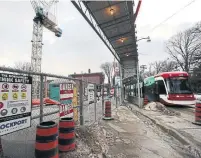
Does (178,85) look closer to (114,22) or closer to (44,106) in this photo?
(114,22)

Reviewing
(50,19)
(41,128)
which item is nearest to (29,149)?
(41,128)

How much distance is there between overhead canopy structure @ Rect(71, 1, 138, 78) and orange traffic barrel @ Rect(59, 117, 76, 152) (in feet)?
22.6

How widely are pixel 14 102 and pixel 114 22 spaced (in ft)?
41.8

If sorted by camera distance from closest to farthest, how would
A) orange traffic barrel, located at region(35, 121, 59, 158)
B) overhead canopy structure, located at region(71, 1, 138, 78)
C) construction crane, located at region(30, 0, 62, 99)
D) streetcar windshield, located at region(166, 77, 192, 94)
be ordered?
1. orange traffic barrel, located at region(35, 121, 59, 158)
2. overhead canopy structure, located at region(71, 1, 138, 78)
3. streetcar windshield, located at region(166, 77, 192, 94)
4. construction crane, located at region(30, 0, 62, 99)

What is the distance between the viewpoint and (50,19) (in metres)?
63.5

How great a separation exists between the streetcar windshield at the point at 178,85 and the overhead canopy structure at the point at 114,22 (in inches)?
204

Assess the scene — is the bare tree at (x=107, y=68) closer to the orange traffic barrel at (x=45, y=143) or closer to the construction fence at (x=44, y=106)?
the construction fence at (x=44, y=106)

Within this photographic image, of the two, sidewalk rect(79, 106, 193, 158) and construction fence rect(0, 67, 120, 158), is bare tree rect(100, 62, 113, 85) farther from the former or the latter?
sidewalk rect(79, 106, 193, 158)

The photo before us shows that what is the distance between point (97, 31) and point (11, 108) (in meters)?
12.2

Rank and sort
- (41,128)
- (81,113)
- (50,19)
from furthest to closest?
1. (50,19)
2. (81,113)
3. (41,128)

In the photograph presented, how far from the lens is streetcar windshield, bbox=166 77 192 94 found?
1719cm

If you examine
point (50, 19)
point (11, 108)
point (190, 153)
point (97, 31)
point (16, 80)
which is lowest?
point (190, 153)

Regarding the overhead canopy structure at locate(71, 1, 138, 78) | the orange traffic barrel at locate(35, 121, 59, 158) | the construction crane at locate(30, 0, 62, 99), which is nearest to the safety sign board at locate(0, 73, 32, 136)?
the orange traffic barrel at locate(35, 121, 59, 158)

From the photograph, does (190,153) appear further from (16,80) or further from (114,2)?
(114,2)
